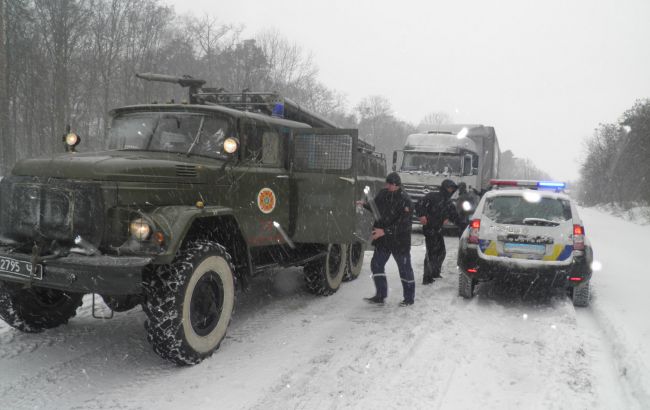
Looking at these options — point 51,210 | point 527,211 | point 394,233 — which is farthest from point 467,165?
point 51,210

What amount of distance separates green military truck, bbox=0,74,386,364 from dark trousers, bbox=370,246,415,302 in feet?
1.26

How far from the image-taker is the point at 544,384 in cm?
387

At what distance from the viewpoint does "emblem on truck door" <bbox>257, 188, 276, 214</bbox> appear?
5383 millimetres

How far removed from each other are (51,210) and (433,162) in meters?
12.9

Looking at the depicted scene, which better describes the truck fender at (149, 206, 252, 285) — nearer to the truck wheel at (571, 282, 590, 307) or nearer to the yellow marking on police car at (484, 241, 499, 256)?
the yellow marking on police car at (484, 241, 499, 256)

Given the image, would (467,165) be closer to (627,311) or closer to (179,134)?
(627,311)

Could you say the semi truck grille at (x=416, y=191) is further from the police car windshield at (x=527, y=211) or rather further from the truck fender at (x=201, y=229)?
the truck fender at (x=201, y=229)

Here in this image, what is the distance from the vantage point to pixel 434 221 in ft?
25.9

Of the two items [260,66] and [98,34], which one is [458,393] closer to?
Answer: [98,34]

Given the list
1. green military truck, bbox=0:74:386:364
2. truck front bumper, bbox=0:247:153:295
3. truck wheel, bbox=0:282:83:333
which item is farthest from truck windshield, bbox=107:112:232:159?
truck wheel, bbox=0:282:83:333

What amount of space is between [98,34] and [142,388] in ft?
106

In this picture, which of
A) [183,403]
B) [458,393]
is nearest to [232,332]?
[183,403]

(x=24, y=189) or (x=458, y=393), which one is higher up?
(x=24, y=189)

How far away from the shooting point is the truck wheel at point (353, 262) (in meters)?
7.85
